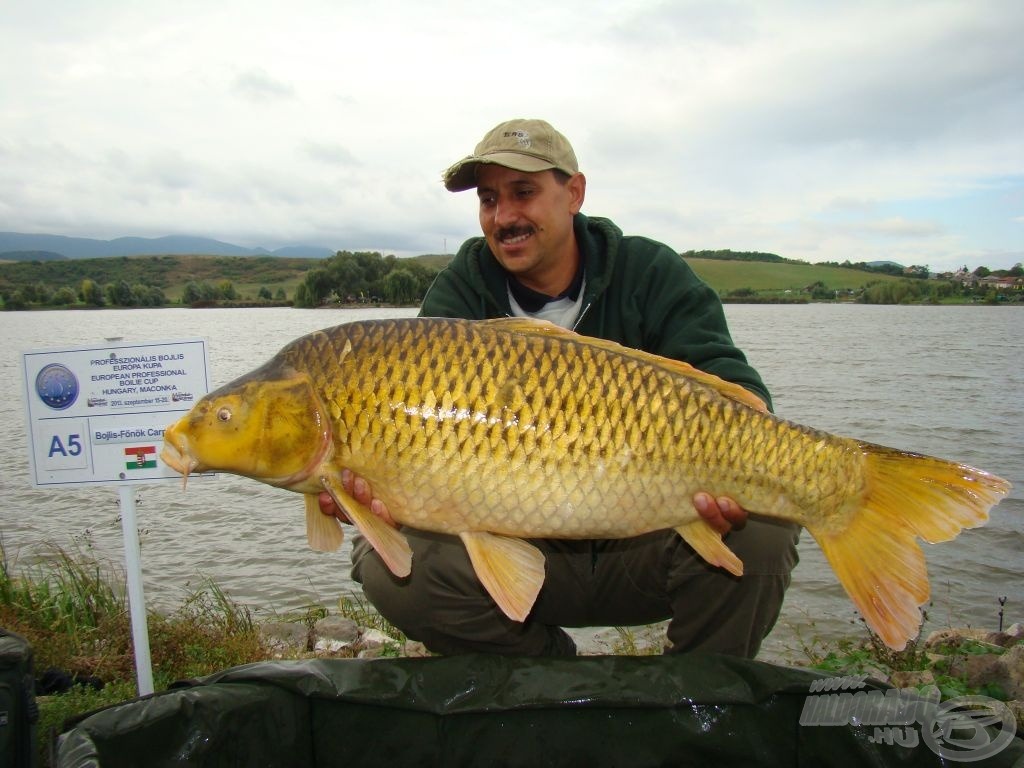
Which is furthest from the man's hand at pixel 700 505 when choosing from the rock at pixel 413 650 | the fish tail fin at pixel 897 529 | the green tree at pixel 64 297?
the green tree at pixel 64 297

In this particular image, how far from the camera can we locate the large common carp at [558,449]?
1444 millimetres

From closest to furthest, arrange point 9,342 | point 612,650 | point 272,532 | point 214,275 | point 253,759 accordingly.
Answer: point 253,759 → point 612,650 → point 272,532 → point 9,342 → point 214,275

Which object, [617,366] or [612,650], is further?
[612,650]

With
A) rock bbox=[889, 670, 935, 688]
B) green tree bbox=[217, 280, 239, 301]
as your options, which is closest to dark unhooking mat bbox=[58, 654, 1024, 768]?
rock bbox=[889, 670, 935, 688]

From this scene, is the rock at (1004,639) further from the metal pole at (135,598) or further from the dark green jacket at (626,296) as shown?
the metal pole at (135,598)

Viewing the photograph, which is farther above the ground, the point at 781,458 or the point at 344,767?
the point at 781,458

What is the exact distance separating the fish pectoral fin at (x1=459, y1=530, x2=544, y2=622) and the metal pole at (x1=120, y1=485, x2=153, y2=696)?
0.91m

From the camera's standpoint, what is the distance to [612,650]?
2881 millimetres

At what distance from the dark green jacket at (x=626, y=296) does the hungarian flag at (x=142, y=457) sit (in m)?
0.80

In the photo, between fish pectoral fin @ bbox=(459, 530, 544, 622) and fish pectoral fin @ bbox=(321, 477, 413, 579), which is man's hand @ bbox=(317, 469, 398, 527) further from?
fish pectoral fin @ bbox=(459, 530, 544, 622)

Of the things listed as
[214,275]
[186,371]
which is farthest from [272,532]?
[214,275]

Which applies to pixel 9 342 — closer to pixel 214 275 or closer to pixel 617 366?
pixel 617 366

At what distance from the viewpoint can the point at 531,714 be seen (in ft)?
5.00

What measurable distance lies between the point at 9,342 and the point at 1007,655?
67.4ft
